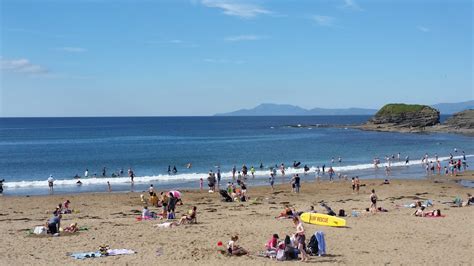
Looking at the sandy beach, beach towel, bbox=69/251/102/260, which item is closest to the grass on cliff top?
the sandy beach

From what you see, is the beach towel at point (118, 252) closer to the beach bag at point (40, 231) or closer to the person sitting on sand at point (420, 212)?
the beach bag at point (40, 231)

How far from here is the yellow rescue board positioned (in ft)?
68.8

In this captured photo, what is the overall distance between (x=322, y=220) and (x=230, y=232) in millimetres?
4072

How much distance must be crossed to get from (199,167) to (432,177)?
24073 millimetres

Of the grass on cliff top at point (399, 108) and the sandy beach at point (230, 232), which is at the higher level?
the grass on cliff top at point (399, 108)

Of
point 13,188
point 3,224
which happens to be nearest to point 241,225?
point 3,224

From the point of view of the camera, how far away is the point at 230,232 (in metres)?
19.9

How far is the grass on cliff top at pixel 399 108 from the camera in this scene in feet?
439

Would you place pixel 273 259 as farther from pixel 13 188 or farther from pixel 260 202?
pixel 13 188

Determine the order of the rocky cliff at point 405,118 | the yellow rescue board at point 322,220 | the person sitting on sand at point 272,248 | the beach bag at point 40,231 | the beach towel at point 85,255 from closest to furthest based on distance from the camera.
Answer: the beach towel at point 85,255 → the person sitting on sand at point 272,248 → the beach bag at point 40,231 → the yellow rescue board at point 322,220 → the rocky cliff at point 405,118

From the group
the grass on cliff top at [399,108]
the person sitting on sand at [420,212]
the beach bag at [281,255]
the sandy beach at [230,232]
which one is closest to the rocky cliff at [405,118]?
the grass on cliff top at [399,108]

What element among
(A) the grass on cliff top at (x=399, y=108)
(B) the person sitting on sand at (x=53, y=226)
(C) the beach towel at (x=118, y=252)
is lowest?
(C) the beach towel at (x=118, y=252)

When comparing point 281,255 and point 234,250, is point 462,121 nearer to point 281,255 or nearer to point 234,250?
point 281,255

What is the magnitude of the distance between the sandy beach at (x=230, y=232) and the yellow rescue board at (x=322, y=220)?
397mm
